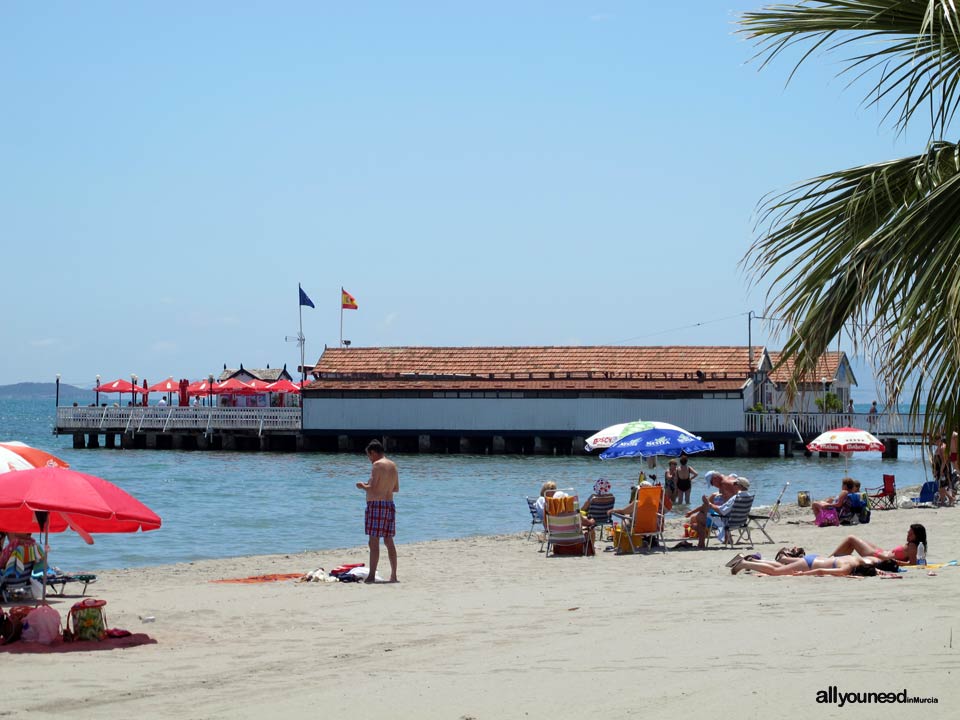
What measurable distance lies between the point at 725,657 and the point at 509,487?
2745 cm

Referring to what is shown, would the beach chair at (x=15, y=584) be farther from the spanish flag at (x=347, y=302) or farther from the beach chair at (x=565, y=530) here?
the spanish flag at (x=347, y=302)

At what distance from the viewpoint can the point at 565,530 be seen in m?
15.3

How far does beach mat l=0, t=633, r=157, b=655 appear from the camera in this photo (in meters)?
8.70

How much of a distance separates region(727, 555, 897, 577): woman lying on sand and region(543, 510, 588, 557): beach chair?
11.0 ft

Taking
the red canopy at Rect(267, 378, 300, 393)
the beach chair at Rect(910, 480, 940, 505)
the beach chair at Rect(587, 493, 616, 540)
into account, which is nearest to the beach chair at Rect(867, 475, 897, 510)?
the beach chair at Rect(910, 480, 940, 505)

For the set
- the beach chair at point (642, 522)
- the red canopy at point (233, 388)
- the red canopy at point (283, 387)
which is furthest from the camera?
the red canopy at point (233, 388)

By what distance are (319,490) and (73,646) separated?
25.8 meters

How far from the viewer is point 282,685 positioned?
23.9ft

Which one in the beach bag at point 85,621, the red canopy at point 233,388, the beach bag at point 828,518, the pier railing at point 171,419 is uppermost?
the red canopy at point 233,388

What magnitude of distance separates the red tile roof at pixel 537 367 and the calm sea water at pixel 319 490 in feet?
10.1

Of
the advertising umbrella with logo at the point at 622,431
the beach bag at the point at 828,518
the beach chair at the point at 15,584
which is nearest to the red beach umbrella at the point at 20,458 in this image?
the beach chair at the point at 15,584

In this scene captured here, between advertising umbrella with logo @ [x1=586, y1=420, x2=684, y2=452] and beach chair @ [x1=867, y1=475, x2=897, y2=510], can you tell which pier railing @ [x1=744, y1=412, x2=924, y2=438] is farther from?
advertising umbrella with logo @ [x1=586, y1=420, x2=684, y2=452]

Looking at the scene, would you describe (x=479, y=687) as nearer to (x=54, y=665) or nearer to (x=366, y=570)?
(x=54, y=665)

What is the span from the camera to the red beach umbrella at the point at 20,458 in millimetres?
10641
